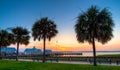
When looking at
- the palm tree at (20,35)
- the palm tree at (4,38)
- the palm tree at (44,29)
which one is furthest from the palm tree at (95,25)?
the palm tree at (4,38)

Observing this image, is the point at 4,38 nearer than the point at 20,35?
No

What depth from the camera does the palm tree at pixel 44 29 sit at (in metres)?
48.1

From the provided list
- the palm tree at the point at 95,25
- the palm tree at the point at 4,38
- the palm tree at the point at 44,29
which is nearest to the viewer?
the palm tree at the point at 95,25

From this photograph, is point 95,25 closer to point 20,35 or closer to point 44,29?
A: point 44,29

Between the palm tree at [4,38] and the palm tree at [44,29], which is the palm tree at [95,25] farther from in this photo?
the palm tree at [4,38]

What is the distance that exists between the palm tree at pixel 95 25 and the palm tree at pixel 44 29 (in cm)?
1667

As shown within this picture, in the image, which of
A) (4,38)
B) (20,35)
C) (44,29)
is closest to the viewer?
(44,29)

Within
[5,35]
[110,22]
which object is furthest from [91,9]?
[5,35]

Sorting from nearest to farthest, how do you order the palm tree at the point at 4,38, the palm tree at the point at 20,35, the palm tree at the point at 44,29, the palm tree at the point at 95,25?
the palm tree at the point at 95,25
the palm tree at the point at 44,29
the palm tree at the point at 20,35
the palm tree at the point at 4,38

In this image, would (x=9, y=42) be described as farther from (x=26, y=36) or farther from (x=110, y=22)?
(x=110, y=22)

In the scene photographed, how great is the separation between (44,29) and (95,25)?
19047mm

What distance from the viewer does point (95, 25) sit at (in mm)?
31516

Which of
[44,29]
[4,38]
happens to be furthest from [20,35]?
[44,29]

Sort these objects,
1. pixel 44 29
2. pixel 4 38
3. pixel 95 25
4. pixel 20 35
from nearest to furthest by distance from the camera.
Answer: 1. pixel 95 25
2. pixel 44 29
3. pixel 20 35
4. pixel 4 38
